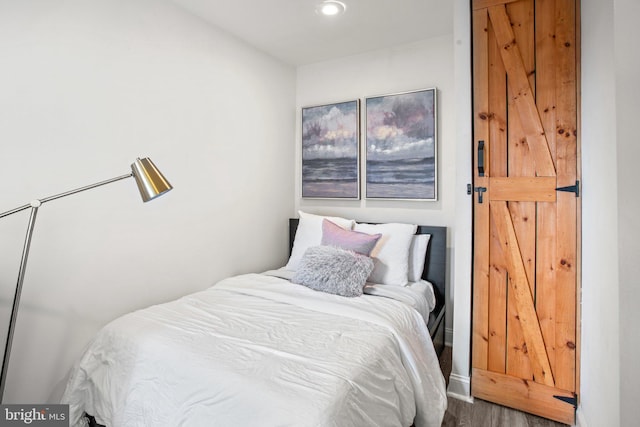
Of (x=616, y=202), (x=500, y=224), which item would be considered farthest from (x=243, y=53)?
(x=616, y=202)

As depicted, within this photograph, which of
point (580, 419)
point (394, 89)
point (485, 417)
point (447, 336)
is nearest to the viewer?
point (580, 419)

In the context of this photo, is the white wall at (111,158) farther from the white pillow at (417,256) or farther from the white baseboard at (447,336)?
the white baseboard at (447,336)

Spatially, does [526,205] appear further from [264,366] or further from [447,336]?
[264,366]

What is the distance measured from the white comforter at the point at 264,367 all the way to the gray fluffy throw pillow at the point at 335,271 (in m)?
0.13

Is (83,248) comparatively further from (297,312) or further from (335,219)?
(335,219)

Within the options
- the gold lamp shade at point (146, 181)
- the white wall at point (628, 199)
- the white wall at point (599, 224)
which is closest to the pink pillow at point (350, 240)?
the white wall at point (599, 224)

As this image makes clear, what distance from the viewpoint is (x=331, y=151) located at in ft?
10.7

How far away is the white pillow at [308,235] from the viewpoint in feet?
9.37

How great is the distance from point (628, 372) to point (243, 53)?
304 centimetres

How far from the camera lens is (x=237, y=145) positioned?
2.82 metres

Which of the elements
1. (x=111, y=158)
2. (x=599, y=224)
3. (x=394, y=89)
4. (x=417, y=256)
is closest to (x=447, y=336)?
(x=417, y=256)

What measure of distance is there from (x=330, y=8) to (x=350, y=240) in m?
1.63

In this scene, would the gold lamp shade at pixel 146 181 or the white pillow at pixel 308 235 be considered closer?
the gold lamp shade at pixel 146 181

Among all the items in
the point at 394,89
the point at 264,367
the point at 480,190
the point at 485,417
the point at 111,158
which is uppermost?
the point at 394,89
